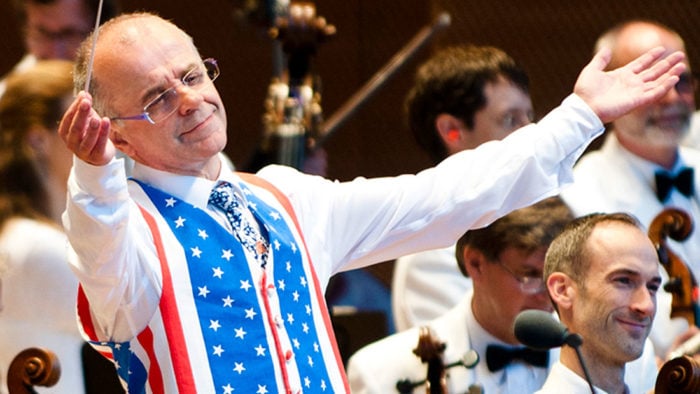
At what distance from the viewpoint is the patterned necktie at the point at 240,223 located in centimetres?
231

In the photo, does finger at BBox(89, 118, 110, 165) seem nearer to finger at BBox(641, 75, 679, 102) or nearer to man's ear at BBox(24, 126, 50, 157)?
finger at BBox(641, 75, 679, 102)

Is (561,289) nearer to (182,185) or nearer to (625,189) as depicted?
(182,185)

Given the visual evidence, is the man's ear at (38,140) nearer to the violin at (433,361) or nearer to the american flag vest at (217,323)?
the violin at (433,361)

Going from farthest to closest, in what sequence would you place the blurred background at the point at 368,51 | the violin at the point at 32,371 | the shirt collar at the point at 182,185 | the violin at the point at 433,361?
the blurred background at the point at 368,51, the violin at the point at 433,361, the violin at the point at 32,371, the shirt collar at the point at 182,185

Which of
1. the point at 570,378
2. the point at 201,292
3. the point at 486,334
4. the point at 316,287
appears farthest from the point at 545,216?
the point at 201,292

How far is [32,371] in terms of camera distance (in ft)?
7.98

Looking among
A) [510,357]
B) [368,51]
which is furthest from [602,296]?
[368,51]

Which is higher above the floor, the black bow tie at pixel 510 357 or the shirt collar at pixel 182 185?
the shirt collar at pixel 182 185

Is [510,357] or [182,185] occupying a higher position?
[182,185]

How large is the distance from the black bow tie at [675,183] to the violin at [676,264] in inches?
35.5

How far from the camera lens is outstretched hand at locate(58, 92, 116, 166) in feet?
6.46

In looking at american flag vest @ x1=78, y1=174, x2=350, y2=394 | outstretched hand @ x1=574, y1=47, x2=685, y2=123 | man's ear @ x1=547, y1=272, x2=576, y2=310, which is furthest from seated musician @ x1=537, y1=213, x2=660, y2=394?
american flag vest @ x1=78, y1=174, x2=350, y2=394

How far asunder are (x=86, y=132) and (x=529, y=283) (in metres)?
1.56

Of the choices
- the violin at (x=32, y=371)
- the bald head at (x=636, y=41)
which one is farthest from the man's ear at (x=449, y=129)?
the violin at (x=32, y=371)
